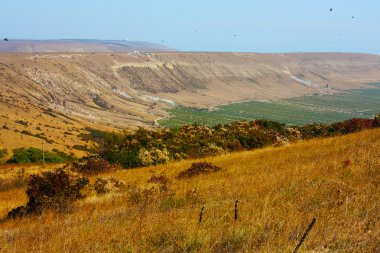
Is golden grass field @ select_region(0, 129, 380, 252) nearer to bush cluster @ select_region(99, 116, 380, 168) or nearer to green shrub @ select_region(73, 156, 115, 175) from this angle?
green shrub @ select_region(73, 156, 115, 175)

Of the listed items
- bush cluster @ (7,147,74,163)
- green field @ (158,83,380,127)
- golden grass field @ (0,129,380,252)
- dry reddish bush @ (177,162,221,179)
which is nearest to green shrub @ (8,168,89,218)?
golden grass field @ (0,129,380,252)

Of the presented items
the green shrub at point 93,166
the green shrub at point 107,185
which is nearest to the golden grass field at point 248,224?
the green shrub at point 107,185

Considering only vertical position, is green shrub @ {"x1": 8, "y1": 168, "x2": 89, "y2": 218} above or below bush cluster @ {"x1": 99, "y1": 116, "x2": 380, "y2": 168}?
above

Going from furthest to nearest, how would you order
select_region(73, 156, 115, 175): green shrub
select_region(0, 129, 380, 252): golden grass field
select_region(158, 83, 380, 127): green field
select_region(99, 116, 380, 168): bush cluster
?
select_region(158, 83, 380, 127): green field → select_region(99, 116, 380, 168): bush cluster → select_region(73, 156, 115, 175): green shrub → select_region(0, 129, 380, 252): golden grass field

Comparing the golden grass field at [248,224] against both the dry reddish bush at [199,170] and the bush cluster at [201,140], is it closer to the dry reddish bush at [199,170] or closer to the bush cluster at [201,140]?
the dry reddish bush at [199,170]

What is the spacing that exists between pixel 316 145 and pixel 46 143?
180ft

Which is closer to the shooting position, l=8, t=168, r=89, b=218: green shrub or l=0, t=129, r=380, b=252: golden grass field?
l=0, t=129, r=380, b=252: golden grass field

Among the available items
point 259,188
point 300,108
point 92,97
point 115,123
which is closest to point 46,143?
point 115,123

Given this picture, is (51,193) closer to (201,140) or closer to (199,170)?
(199,170)

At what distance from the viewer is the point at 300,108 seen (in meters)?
199

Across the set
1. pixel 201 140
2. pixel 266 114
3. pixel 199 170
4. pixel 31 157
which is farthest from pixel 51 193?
pixel 266 114

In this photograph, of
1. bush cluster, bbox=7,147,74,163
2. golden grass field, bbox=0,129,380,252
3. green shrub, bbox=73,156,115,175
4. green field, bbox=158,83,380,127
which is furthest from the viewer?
green field, bbox=158,83,380,127

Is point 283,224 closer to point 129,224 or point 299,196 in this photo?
point 299,196

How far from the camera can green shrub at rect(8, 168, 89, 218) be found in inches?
404
